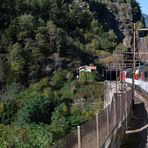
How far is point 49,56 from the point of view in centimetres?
13725

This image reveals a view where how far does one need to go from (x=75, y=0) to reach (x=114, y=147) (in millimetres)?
172382

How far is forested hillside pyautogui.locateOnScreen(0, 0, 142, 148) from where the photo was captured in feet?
286

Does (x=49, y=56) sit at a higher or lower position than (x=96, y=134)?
higher

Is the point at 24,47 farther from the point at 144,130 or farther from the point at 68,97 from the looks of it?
the point at 144,130

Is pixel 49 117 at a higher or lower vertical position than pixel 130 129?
lower

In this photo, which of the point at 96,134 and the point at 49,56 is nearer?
the point at 96,134

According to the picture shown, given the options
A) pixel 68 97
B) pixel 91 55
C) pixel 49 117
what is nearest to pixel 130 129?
pixel 49 117

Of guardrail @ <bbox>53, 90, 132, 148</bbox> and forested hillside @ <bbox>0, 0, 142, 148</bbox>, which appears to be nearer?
guardrail @ <bbox>53, 90, 132, 148</bbox>

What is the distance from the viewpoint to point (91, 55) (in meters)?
156

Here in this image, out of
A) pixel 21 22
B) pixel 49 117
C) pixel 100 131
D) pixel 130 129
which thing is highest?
pixel 21 22

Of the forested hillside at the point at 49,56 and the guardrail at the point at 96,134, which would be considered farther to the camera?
the forested hillside at the point at 49,56

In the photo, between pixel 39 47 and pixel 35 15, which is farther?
pixel 35 15

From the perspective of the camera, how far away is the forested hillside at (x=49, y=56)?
87.1 m

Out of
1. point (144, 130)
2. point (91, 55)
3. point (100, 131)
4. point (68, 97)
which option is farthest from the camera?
point (91, 55)
